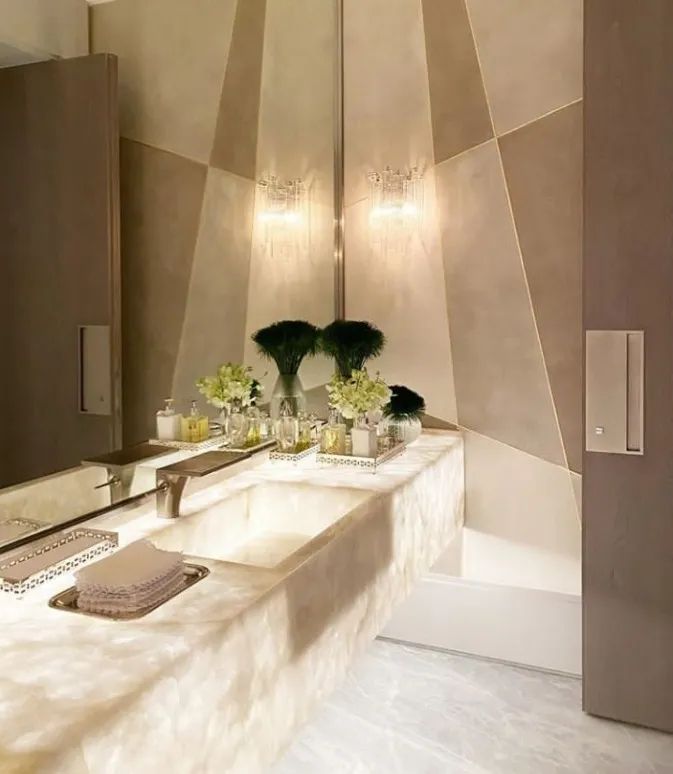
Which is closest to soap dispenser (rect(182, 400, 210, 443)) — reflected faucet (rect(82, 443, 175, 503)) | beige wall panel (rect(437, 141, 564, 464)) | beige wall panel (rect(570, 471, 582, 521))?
reflected faucet (rect(82, 443, 175, 503))

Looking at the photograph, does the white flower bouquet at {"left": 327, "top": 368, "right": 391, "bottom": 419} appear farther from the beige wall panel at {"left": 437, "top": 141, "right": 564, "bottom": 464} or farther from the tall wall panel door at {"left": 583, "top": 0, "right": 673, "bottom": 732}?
the tall wall panel door at {"left": 583, "top": 0, "right": 673, "bottom": 732}

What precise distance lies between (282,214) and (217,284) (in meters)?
0.56

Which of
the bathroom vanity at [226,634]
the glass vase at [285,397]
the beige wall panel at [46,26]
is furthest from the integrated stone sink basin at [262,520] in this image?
the beige wall panel at [46,26]

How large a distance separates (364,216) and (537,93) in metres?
0.78

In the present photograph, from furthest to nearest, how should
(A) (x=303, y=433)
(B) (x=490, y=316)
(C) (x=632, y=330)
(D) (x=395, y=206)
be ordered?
(D) (x=395, y=206), (B) (x=490, y=316), (A) (x=303, y=433), (C) (x=632, y=330)

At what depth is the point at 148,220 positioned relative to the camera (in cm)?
205

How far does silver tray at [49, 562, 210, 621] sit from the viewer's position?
1379 mm

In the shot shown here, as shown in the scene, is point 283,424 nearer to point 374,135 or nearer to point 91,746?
point 374,135

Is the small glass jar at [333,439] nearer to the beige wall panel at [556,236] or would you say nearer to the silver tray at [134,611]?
the beige wall panel at [556,236]

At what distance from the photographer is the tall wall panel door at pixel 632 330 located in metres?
2.38

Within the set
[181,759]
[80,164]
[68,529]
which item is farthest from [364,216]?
[181,759]

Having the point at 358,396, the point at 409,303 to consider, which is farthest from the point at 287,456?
the point at 409,303

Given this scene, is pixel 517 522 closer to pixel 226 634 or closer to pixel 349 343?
pixel 349 343

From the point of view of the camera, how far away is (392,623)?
3.20 meters
